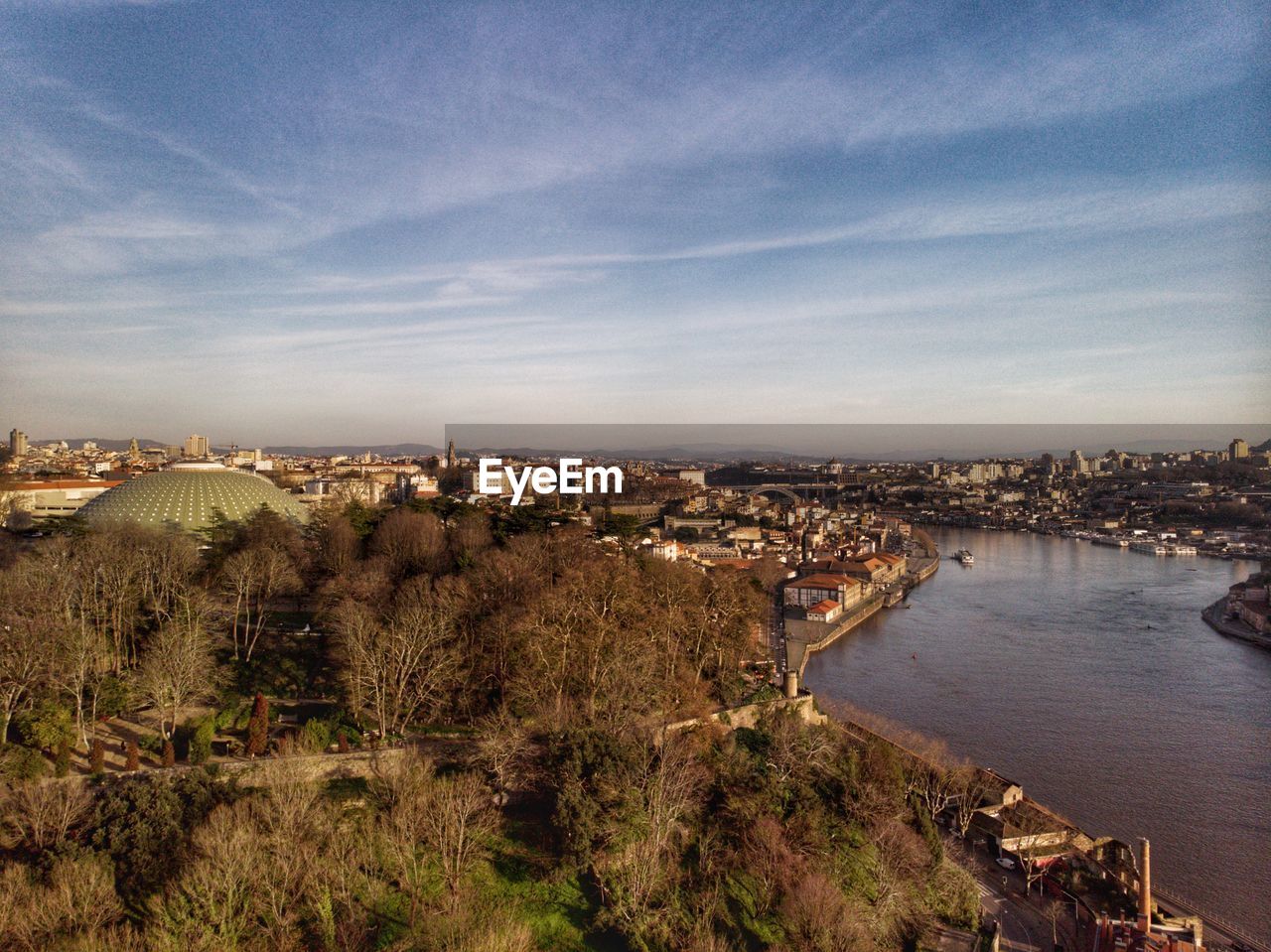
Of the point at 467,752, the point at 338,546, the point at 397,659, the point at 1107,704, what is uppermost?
the point at 338,546

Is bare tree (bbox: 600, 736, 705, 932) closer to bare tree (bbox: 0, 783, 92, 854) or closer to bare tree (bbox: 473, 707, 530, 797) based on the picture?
bare tree (bbox: 473, 707, 530, 797)

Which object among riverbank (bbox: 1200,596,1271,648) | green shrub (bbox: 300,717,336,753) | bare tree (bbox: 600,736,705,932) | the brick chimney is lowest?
riverbank (bbox: 1200,596,1271,648)

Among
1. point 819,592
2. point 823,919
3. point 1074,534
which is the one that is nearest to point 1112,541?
point 1074,534

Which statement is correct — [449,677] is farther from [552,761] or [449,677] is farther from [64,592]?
[64,592]

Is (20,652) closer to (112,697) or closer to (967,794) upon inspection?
(112,697)

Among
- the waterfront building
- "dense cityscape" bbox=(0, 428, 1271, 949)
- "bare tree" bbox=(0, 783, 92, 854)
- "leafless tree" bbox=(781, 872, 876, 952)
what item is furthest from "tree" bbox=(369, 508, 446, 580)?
the waterfront building

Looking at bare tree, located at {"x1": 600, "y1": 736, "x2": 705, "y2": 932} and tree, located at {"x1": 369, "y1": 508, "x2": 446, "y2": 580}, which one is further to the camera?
tree, located at {"x1": 369, "y1": 508, "x2": 446, "y2": 580}

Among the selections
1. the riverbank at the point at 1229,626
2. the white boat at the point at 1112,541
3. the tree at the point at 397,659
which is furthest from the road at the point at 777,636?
the white boat at the point at 1112,541
